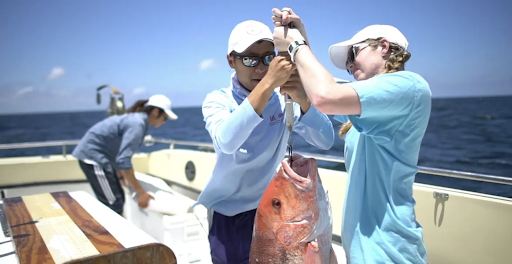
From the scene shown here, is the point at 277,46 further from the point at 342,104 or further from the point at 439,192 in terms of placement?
the point at 439,192

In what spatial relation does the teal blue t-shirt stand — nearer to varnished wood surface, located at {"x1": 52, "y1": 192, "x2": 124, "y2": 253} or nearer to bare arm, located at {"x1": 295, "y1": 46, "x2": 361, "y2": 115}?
bare arm, located at {"x1": 295, "y1": 46, "x2": 361, "y2": 115}

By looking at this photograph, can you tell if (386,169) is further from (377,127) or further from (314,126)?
(314,126)

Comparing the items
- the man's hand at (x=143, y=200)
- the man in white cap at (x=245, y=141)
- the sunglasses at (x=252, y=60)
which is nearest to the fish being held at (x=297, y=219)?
the man in white cap at (x=245, y=141)

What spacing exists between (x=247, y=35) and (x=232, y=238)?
1127 mm

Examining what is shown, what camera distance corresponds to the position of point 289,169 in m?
1.45

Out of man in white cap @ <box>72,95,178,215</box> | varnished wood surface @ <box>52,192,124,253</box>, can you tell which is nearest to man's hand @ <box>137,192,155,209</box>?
man in white cap @ <box>72,95,178,215</box>

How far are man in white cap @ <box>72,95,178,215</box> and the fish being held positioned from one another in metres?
3.46

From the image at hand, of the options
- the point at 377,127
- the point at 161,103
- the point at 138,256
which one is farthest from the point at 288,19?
the point at 161,103

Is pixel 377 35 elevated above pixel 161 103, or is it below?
above

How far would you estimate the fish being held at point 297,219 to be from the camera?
1.40 meters

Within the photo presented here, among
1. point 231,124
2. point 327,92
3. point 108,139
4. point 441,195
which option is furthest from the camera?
point 108,139

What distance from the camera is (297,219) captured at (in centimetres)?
142

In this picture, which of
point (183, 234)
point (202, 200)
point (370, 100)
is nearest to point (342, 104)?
point (370, 100)

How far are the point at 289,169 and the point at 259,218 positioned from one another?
0.27 metres
